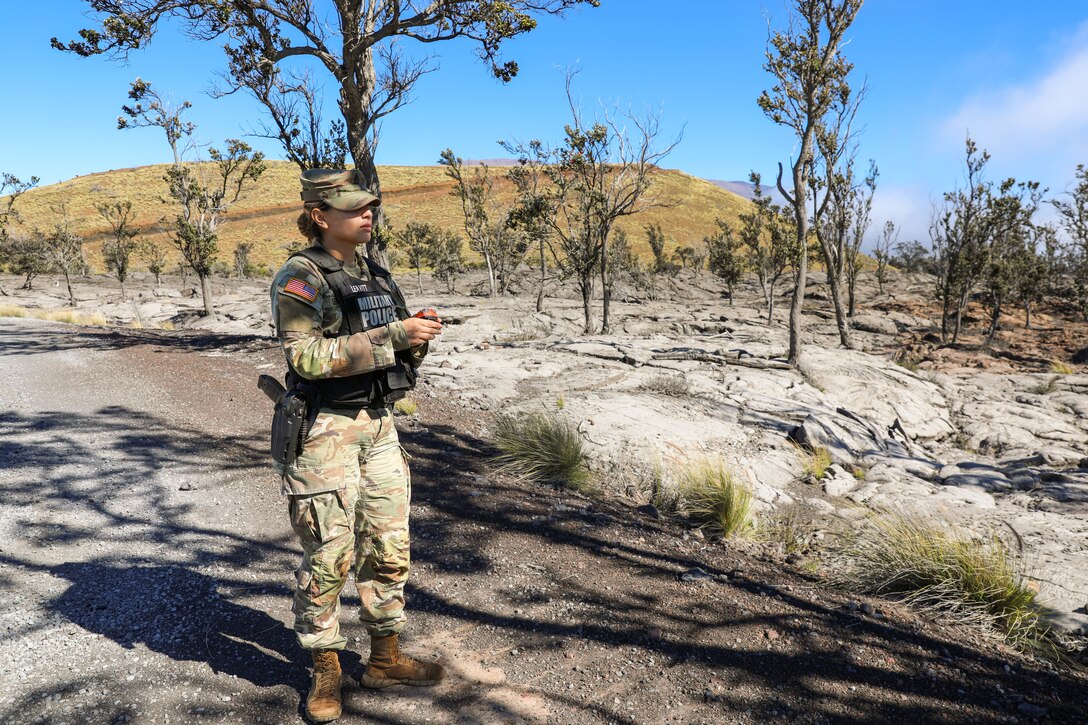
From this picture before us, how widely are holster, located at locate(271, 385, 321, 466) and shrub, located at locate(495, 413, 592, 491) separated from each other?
9.89 feet

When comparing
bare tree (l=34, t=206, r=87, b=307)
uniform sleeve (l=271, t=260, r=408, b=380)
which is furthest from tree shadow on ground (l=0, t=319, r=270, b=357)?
bare tree (l=34, t=206, r=87, b=307)

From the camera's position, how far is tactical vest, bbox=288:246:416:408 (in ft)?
7.77

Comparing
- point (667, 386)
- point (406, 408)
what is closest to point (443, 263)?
point (667, 386)

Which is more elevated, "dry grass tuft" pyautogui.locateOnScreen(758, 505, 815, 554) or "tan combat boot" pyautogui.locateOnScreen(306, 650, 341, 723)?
"tan combat boot" pyautogui.locateOnScreen(306, 650, 341, 723)

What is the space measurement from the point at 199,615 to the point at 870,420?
979 cm

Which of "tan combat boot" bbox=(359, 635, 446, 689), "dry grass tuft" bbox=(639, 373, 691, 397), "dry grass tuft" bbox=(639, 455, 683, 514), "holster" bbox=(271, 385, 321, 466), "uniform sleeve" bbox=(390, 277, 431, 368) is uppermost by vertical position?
"uniform sleeve" bbox=(390, 277, 431, 368)

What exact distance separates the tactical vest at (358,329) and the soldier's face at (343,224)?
8 cm

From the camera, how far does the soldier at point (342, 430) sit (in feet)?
7.43

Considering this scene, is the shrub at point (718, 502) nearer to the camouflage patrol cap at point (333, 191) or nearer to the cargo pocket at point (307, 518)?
the cargo pocket at point (307, 518)

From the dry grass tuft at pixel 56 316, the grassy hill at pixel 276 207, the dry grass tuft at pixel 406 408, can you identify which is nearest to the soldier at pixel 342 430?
the dry grass tuft at pixel 406 408

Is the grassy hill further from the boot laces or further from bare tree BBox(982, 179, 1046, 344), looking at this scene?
the boot laces

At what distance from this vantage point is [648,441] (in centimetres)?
674

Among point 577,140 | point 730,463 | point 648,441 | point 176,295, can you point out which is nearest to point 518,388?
point 648,441

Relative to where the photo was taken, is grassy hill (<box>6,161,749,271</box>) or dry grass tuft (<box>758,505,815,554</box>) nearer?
dry grass tuft (<box>758,505,815,554</box>)
